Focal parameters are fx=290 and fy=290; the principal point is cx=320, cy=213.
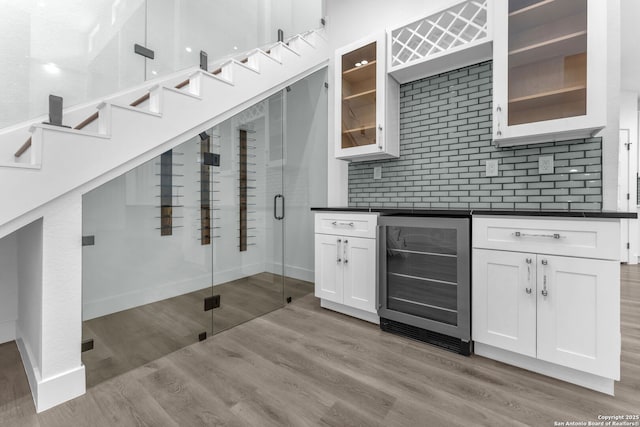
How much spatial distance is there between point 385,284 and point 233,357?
4.00 feet

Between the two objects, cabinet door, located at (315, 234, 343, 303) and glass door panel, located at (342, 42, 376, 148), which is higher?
glass door panel, located at (342, 42, 376, 148)

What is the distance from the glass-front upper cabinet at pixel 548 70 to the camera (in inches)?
68.2

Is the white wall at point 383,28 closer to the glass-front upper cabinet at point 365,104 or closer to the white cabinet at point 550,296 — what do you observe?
the glass-front upper cabinet at point 365,104

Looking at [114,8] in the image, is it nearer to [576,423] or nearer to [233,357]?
[233,357]

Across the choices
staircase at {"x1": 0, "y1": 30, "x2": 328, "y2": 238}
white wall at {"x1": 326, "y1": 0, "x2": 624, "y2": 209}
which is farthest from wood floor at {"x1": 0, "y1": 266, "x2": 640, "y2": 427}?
white wall at {"x1": 326, "y1": 0, "x2": 624, "y2": 209}

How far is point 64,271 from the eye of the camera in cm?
150

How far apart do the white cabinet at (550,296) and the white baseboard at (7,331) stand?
3275mm

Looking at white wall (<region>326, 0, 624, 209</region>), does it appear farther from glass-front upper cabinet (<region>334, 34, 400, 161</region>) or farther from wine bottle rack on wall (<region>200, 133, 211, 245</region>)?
wine bottle rack on wall (<region>200, 133, 211, 245</region>)

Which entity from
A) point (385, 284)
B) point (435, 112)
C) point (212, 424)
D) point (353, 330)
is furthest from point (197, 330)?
point (435, 112)

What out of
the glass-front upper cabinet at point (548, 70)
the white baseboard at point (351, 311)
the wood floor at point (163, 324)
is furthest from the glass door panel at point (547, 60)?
the wood floor at point (163, 324)

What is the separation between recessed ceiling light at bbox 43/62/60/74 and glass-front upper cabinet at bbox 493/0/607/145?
10.0 feet

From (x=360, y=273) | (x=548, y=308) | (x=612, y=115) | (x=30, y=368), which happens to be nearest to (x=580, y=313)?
(x=548, y=308)

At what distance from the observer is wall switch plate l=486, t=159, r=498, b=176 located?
2311 mm

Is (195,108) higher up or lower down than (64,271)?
higher up
